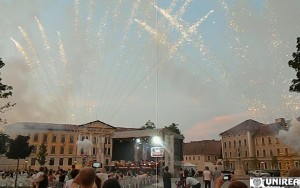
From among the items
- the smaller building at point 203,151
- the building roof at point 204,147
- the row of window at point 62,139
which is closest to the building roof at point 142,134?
the row of window at point 62,139

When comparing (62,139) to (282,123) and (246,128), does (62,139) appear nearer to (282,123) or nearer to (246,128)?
(246,128)

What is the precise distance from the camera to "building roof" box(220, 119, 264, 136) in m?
79.4

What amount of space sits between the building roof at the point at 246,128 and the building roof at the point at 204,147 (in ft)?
39.1

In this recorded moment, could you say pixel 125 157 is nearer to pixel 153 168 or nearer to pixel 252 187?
pixel 153 168

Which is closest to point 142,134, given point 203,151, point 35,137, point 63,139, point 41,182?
point 63,139

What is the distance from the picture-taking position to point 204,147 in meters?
107

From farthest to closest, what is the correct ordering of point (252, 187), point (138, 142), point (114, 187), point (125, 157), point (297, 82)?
point (125, 157)
point (138, 142)
point (297, 82)
point (114, 187)
point (252, 187)

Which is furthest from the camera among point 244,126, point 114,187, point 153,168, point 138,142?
point 244,126

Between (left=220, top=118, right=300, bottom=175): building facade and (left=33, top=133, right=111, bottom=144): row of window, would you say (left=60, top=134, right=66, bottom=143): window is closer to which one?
(left=33, top=133, right=111, bottom=144): row of window

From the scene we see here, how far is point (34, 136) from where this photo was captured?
8588 centimetres

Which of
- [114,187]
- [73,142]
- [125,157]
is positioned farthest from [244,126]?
[114,187]

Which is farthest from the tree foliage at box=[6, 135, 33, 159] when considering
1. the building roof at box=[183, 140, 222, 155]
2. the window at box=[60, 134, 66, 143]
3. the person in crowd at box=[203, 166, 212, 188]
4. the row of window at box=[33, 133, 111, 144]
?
the building roof at box=[183, 140, 222, 155]

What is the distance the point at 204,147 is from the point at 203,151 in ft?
5.72

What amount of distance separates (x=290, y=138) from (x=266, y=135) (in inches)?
2086
